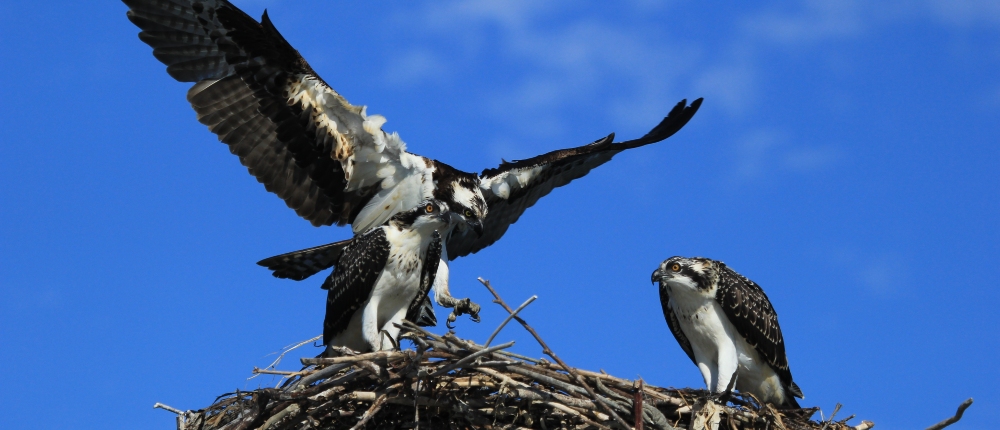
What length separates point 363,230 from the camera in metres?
10.2

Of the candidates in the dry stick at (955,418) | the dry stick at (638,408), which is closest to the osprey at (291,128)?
the dry stick at (638,408)

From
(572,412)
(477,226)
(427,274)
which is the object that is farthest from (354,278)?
(572,412)

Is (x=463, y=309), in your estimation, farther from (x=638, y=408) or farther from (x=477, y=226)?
(x=638, y=408)

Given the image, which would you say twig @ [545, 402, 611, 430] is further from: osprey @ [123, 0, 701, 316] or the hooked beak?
osprey @ [123, 0, 701, 316]

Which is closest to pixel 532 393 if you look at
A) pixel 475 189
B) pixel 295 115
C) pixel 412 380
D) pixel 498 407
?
pixel 498 407

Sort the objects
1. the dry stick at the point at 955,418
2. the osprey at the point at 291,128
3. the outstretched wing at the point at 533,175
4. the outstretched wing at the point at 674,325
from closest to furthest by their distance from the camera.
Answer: the dry stick at the point at 955,418 → the outstretched wing at the point at 674,325 → the osprey at the point at 291,128 → the outstretched wing at the point at 533,175

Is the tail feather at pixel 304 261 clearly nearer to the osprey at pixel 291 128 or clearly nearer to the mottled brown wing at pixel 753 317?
the osprey at pixel 291 128

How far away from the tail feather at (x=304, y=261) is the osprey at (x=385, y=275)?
83 centimetres

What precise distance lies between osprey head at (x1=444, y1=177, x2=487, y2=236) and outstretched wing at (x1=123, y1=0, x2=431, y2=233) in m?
0.35

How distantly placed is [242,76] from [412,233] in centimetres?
243

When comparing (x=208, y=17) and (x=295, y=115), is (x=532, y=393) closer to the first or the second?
(x=295, y=115)

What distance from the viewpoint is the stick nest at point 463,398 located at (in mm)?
7273

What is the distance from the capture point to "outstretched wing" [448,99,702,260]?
10984 mm

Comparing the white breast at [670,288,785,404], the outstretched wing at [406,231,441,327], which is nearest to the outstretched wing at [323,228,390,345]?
the outstretched wing at [406,231,441,327]
